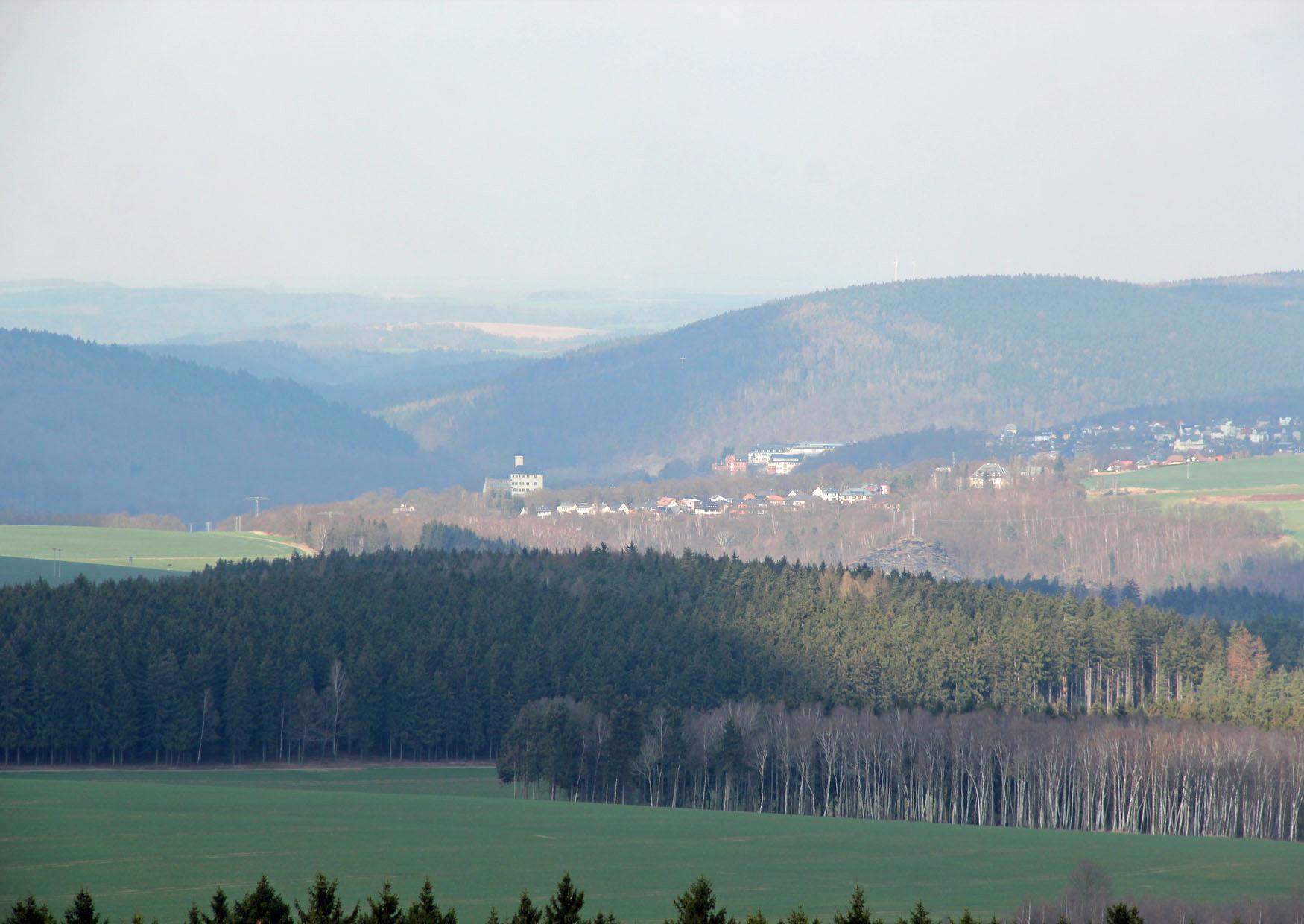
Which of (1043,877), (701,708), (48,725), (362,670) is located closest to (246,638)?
(362,670)

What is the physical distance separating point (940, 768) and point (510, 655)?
2999cm

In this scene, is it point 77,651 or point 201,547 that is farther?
point 201,547

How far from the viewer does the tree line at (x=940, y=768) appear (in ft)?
268

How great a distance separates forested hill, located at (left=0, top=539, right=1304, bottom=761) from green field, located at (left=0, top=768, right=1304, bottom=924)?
14.2 meters

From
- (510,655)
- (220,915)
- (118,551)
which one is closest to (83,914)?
(220,915)

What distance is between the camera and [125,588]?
11081cm

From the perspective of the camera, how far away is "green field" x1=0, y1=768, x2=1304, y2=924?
5981cm

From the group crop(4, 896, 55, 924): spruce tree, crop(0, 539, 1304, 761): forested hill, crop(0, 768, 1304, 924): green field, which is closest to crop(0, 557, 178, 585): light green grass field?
crop(0, 539, 1304, 761): forested hill

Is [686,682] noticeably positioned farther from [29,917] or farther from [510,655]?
[29,917]

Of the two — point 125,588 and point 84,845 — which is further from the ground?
point 125,588

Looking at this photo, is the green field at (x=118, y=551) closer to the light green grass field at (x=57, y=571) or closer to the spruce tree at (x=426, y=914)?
the light green grass field at (x=57, y=571)

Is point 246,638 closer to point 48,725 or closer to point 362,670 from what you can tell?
point 362,670

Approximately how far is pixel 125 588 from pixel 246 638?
11.4 metres

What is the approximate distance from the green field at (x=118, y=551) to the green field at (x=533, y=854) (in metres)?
76.5
